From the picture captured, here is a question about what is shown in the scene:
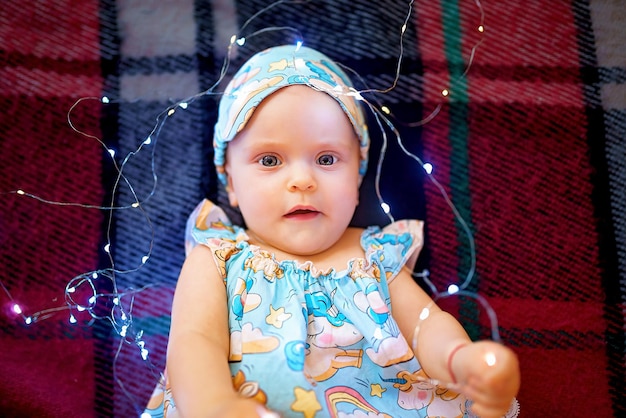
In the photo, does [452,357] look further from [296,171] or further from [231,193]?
[231,193]

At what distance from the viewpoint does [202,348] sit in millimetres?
1006

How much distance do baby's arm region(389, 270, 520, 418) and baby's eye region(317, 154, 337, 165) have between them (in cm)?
27

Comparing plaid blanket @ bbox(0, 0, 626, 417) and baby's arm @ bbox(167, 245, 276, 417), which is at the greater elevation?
plaid blanket @ bbox(0, 0, 626, 417)

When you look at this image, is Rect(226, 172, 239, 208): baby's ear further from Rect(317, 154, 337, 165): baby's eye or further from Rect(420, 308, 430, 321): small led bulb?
Rect(420, 308, 430, 321): small led bulb

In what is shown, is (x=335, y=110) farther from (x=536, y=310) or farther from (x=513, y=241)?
(x=536, y=310)

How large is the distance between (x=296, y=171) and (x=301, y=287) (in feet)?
0.72

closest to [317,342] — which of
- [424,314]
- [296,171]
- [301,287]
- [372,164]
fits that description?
[301,287]

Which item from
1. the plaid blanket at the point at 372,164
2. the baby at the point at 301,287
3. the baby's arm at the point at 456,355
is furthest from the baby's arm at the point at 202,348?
the baby's arm at the point at 456,355

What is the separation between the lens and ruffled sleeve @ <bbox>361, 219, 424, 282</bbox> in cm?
120

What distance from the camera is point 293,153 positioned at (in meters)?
1.13

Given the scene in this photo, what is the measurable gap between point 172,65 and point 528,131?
85 centimetres

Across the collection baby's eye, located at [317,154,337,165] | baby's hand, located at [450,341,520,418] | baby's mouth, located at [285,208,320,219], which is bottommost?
baby's hand, located at [450,341,520,418]

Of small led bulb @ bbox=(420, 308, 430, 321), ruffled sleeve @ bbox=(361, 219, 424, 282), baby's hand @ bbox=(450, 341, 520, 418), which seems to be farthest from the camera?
ruffled sleeve @ bbox=(361, 219, 424, 282)

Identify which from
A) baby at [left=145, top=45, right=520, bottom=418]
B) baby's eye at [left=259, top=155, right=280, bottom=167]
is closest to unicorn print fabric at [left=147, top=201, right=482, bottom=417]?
baby at [left=145, top=45, right=520, bottom=418]
